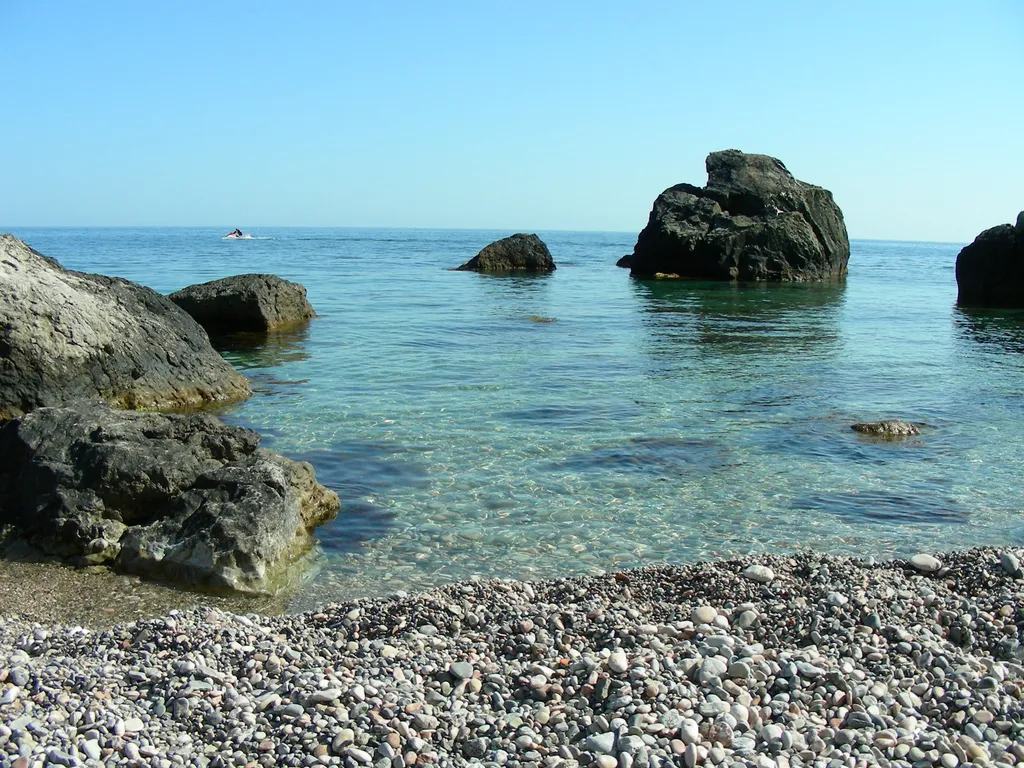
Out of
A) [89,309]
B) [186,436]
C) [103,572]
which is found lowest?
[103,572]

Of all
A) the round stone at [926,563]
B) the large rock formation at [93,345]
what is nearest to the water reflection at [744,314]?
the large rock formation at [93,345]

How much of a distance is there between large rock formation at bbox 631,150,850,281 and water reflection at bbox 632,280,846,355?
7.90ft

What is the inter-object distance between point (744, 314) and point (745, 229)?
693 inches

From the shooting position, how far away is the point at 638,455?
11.3 meters

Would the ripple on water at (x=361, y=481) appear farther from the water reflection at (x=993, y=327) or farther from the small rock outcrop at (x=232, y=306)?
the water reflection at (x=993, y=327)

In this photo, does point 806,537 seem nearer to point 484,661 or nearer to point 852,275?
point 484,661

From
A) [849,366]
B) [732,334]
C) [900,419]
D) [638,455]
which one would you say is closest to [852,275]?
[732,334]

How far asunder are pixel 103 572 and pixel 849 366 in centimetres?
1539

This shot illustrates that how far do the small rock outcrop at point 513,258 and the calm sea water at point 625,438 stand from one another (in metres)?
23.4

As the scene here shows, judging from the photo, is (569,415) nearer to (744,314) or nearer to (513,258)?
(744,314)

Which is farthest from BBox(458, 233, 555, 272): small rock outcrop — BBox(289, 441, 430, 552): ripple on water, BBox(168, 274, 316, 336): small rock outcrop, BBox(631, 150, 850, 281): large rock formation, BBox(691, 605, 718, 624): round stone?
BBox(691, 605, 718, 624): round stone

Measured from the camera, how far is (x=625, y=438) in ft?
39.9

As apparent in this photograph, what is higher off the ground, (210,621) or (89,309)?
(89,309)

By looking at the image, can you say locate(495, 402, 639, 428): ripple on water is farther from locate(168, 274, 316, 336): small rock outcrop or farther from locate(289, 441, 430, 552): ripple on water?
locate(168, 274, 316, 336): small rock outcrop
